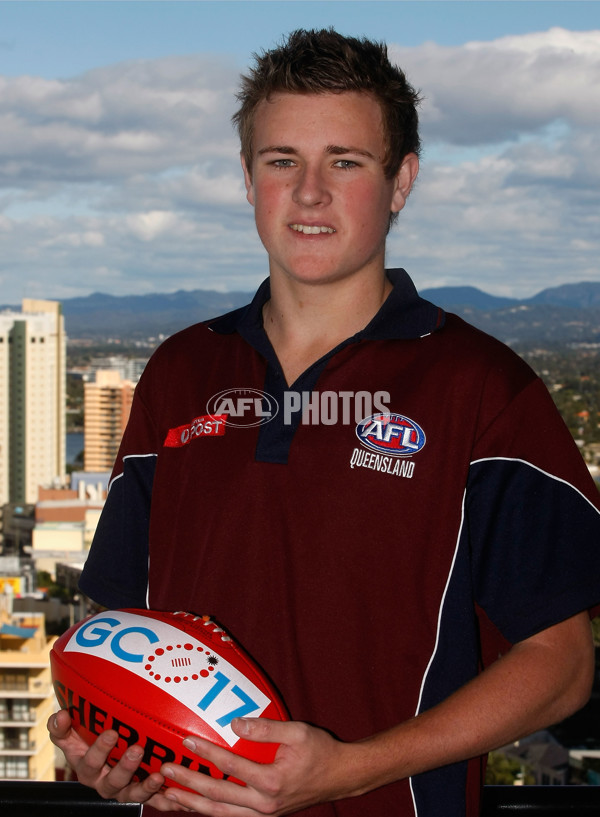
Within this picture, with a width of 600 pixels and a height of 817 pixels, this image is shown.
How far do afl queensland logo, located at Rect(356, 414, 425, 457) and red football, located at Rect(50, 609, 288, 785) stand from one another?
307 millimetres

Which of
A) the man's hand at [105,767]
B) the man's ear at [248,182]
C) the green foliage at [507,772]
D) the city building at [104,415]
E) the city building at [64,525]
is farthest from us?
the city building at [104,415]

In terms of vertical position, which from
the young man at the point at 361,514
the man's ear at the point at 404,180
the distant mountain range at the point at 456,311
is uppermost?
the distant mountain range at the point at 456,311

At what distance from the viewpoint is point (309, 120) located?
4.09ft

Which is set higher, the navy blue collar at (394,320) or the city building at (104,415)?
the navy blue collar at (394,320)

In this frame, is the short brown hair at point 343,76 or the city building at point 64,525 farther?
the city building at point 64,525

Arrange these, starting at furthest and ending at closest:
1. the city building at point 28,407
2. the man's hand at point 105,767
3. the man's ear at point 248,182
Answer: the city building at point 28,407 < the man's ear at point 248,182 < the man's hand at point 105,767

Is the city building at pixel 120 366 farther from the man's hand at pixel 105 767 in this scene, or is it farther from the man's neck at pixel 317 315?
the man's hand at pixel 105 767

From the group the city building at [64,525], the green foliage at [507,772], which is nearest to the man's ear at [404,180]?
the green foliage at [507,772]

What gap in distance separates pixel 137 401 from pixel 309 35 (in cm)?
58

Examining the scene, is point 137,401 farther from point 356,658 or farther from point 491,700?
point 491,700

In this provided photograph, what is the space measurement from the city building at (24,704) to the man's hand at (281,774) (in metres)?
15.3

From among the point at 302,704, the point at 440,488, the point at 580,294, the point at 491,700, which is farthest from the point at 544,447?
the point at 580,294

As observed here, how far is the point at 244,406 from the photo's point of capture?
1.30 meters

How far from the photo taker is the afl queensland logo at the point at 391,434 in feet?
3.85
